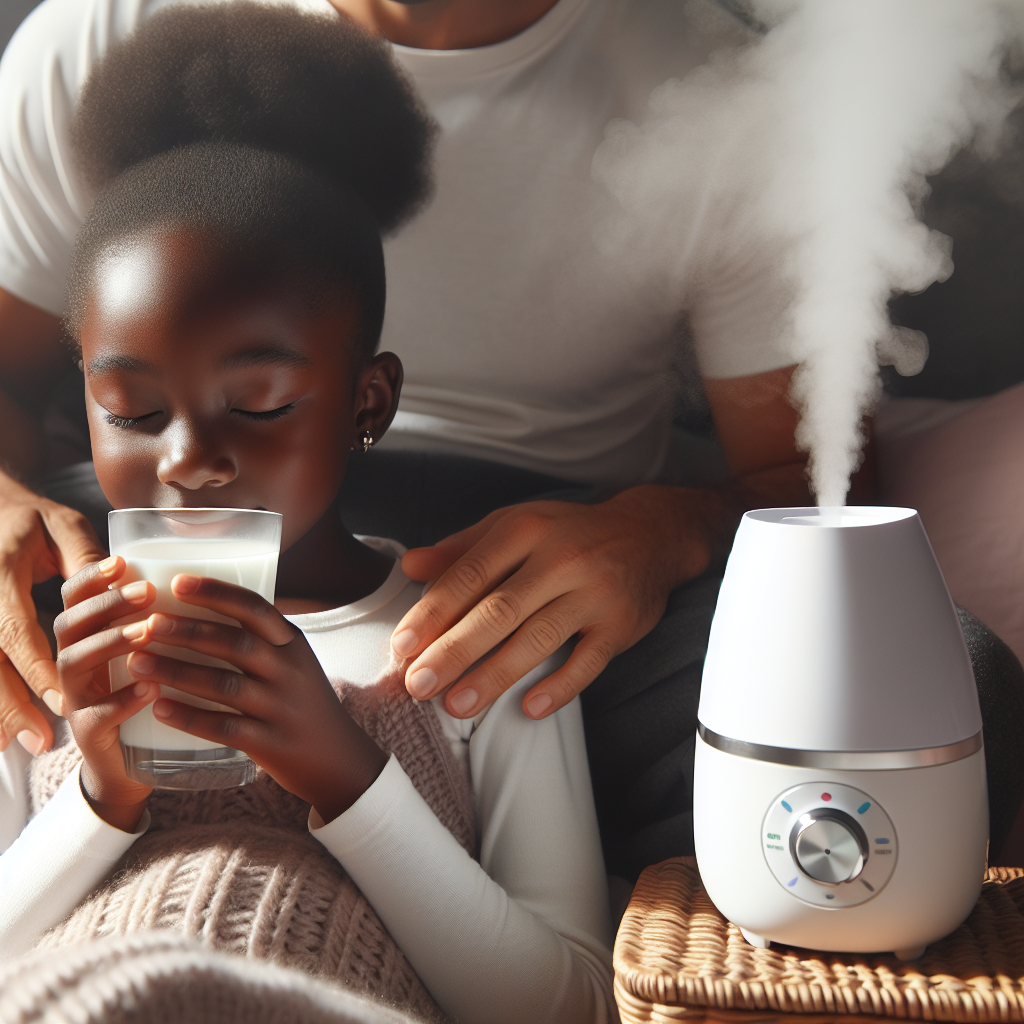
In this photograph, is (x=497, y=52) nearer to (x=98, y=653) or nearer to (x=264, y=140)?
(x=264, y=140)

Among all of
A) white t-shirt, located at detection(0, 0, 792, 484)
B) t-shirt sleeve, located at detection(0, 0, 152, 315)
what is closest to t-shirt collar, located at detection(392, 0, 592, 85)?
white t-shirt, located at detection(0, 0, 792, 484)

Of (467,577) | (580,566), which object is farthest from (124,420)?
(580,566)

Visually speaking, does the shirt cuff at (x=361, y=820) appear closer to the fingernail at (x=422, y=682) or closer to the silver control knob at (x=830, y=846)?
the fingernail at (x=422, y=682)

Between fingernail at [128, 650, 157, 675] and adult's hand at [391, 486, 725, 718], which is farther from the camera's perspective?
adult's hand at [391, 486, 725, 718]

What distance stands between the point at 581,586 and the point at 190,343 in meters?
0.41

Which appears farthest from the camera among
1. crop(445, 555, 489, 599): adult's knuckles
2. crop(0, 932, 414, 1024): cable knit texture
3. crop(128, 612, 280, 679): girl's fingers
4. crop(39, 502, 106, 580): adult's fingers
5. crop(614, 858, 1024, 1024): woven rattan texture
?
crop(39, 502, 106, 580): adult's fingers

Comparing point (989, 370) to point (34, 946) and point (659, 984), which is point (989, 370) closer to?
point (659, 984)

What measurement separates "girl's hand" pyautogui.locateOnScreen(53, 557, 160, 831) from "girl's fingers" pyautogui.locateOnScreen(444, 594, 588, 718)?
0.87 feet

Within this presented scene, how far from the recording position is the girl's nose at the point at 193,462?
30.1 inches

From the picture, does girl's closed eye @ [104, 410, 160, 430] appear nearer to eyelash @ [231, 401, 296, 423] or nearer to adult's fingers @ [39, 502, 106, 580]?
eyelash @ [231, 401, 296, 423]

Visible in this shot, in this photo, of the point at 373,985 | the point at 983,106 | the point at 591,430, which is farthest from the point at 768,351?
the point at 373,985

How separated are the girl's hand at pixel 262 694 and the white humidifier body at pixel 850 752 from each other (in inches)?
11.6

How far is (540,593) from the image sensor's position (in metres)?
0.84

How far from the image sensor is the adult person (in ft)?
2.97
